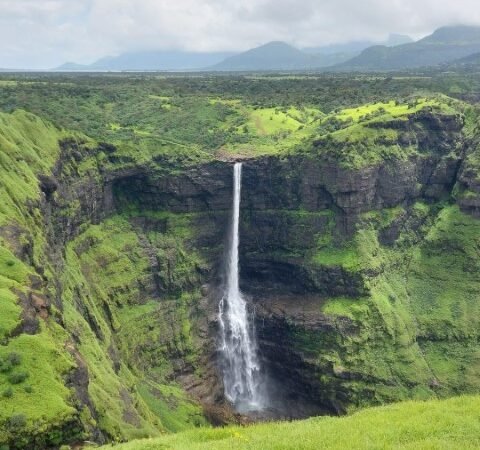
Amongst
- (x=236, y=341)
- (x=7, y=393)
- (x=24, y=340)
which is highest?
(x=24, y=340)

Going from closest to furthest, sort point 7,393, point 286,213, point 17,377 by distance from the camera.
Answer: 1. point 7,393
2. point 17,377
3. point 286,213

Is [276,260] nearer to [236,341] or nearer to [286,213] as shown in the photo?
[286,213]

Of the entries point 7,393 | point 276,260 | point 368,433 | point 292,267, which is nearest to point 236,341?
point 276,260

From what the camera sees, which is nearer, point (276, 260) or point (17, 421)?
point (17, 421)

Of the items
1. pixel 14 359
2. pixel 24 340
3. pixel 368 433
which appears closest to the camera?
pixel 368 433

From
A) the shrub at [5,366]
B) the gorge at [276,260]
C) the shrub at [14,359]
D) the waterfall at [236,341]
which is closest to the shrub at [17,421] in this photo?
the shrub at [5,366]
